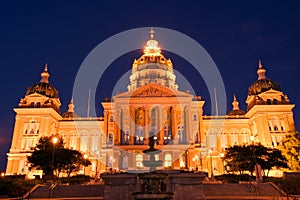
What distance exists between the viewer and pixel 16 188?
87.2ft

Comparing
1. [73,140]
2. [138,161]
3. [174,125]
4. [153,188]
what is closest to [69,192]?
[153,188]

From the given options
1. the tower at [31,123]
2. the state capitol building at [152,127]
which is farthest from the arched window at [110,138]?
the tower at [31,123]

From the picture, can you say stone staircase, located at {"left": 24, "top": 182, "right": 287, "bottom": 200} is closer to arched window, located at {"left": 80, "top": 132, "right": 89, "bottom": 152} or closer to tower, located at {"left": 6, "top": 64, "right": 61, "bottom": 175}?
tower, located at {"left": 6, "top": 64, "right": 61, "bottom": 175}

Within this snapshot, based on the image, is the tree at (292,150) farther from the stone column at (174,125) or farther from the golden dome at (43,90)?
the golden dome at (43,90)

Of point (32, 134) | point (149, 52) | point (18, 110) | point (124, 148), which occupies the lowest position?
point (124, 148)

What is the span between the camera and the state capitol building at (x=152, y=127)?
62.4 meters

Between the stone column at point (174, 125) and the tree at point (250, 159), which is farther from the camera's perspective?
the stone column at point (174, 125)

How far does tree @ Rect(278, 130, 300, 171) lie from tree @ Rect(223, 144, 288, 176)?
430 cm

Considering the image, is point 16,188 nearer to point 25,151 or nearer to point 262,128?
point 25,151

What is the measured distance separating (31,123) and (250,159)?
50.6 m

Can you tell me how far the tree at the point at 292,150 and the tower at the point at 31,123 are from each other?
50399 millimetres

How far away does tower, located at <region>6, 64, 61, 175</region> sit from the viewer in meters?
65.6

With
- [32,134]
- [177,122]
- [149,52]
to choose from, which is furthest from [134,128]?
[149,52]

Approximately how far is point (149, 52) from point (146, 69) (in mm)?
10417
